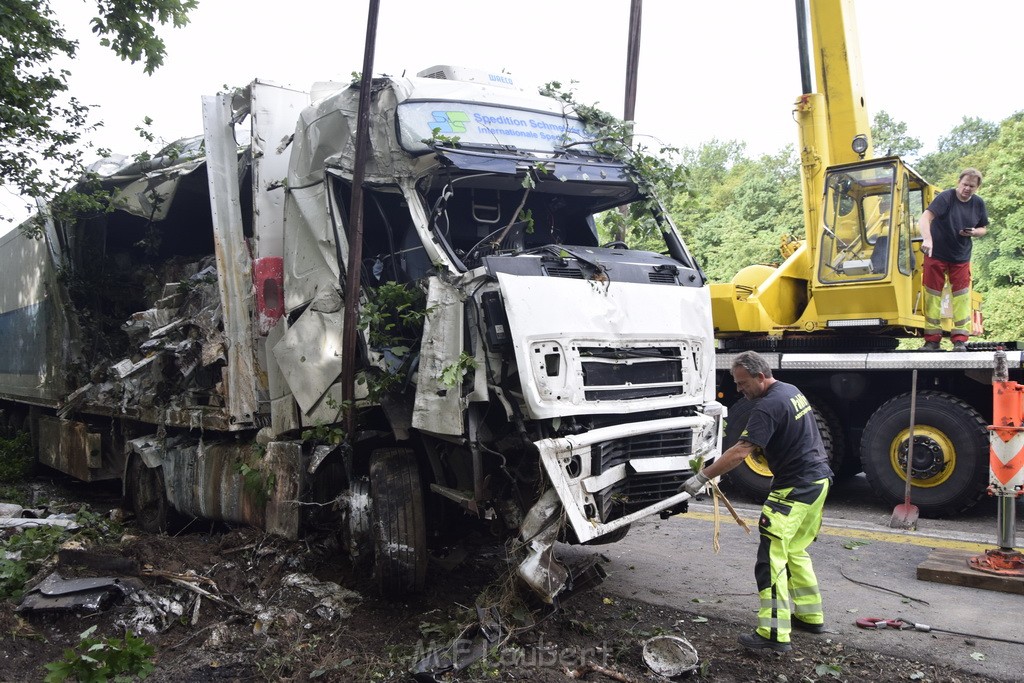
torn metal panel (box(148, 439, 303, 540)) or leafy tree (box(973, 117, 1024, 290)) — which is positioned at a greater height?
leafy tree (box(973, 117, 1024, 290))

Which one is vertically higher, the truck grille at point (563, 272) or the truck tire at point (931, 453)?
the truck grille at point (563, 272)

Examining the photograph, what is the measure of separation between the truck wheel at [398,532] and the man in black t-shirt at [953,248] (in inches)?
196

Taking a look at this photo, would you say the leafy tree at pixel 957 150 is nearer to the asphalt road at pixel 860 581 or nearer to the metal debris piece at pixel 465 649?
the asphalt road at pixel 860 581

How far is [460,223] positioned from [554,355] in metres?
1.46

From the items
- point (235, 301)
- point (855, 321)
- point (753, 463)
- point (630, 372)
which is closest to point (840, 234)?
point (855, 321)

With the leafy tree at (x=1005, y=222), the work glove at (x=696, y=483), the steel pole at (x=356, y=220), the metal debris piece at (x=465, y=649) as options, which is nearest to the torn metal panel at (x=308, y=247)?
the steel pole at (x=356, y=220)

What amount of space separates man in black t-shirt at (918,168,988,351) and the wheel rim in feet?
2.97

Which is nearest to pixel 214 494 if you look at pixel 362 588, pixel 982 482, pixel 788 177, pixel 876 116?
pixel 362 588

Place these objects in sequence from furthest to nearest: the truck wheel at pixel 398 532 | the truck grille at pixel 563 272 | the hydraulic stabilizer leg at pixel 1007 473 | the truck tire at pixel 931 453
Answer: the truck tire at pixel 931 453 → the hydraulic stabilizer leg at pixel 1007 473 → the truck wheel at pixel 398 532 → the truck grille at pixel 563 272

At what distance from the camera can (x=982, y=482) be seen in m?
6.49

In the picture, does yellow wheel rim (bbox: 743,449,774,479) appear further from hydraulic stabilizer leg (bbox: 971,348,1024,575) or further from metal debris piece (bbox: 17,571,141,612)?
metal debris piece (bbox: 17,571,141,612)

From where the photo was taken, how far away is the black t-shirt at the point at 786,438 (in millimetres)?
4184

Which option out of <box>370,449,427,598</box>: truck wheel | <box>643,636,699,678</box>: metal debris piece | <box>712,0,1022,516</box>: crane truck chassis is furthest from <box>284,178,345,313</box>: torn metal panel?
<box>712,0,1022,516</box>: crane truck chassis

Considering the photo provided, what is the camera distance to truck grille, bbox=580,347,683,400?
165 inches
